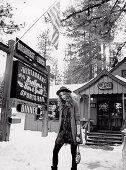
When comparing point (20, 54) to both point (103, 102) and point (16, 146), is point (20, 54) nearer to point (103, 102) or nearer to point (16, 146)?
point (16, 146)

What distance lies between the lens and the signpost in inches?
233

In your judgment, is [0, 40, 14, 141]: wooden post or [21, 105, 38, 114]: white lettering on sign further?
[21, 105, 38, 114]: white lettering on sign

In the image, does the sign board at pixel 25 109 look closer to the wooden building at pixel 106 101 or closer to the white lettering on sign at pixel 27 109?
the white lettering on sign at pixel 27 109

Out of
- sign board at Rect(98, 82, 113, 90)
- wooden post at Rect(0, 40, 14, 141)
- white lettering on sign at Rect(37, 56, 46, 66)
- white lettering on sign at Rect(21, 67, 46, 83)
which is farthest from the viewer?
sign board at Rect(98, 82, 113, 90)

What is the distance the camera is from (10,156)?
211 inches

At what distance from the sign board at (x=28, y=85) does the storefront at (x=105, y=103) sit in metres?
6.28

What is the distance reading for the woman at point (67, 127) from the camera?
4645 mm

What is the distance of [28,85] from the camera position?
6984 mm

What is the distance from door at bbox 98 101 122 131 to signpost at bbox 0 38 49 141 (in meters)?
9.42

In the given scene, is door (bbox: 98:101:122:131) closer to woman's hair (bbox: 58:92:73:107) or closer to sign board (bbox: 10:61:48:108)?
sign board (bbox: 10:61:48:108)

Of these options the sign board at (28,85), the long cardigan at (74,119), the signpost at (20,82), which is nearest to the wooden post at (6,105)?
the signpost at (20,82)

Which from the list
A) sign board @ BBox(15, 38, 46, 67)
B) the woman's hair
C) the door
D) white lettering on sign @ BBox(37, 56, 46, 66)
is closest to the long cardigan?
the woman's hair

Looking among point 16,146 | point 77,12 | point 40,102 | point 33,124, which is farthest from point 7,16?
point 33,124

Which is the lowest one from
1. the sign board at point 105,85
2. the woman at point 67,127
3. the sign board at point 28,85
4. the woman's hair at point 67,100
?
the woman at point 67,127
